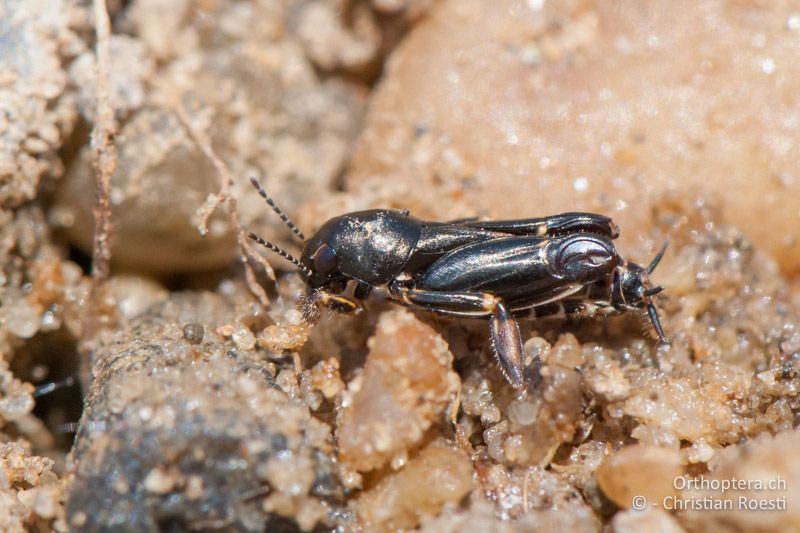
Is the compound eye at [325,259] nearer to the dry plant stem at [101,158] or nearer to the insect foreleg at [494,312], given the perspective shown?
the insect foreleg at [494,312]

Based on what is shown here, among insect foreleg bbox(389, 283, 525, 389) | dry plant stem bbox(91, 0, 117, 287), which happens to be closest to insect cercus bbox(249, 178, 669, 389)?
insect foreleg bbox(389, 283, 525, 389)

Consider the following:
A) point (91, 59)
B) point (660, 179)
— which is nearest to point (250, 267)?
point (91, 59)

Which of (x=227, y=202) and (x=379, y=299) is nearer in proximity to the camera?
(x=379, y=299)

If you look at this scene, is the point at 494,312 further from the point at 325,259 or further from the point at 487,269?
the point at 325,259

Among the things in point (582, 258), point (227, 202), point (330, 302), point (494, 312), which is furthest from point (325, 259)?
point (582, 258)

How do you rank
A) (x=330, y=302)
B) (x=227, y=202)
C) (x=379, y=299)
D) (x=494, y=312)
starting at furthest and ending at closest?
(x=227, y=202) < (x=379, y=299) < (x=330, y=302) < (x=494, y=312)
